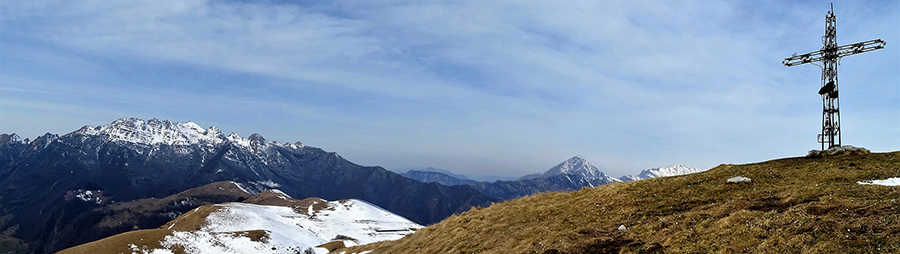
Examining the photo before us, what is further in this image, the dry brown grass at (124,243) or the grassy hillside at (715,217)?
the dry brown grass at (124,243)

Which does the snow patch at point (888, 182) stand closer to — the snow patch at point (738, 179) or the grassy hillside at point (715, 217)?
the grassy hillside at point (715, 217)

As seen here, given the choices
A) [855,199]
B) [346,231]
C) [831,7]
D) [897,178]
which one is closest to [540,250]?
[855,199]

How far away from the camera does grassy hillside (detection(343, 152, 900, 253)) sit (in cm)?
1667

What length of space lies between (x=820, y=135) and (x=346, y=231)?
184532 millimetres

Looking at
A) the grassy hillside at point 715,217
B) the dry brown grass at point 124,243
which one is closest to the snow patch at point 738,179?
the grassy hillside at point 715,217

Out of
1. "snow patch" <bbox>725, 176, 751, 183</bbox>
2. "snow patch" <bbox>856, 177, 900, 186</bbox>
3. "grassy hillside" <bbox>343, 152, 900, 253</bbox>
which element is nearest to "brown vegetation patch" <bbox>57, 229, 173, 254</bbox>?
"grassy hillside" <bbox>343, 152, 900, 253</bbox>

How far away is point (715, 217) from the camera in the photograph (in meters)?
21.4

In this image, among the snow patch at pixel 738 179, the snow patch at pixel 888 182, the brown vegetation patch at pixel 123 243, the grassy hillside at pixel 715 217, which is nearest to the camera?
the grassy hillside at pixel 715 217

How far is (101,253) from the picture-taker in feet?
243

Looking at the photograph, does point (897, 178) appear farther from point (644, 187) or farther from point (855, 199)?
point (644, 187)

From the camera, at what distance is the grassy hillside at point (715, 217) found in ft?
54.7

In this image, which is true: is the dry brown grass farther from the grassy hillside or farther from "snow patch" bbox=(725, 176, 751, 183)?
"snow patch" bbox=(725, 176, 751, 183)

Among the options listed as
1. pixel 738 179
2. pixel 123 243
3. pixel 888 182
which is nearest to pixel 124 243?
pixel 123 243

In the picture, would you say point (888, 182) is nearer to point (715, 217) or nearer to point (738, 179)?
point (738, 179)
